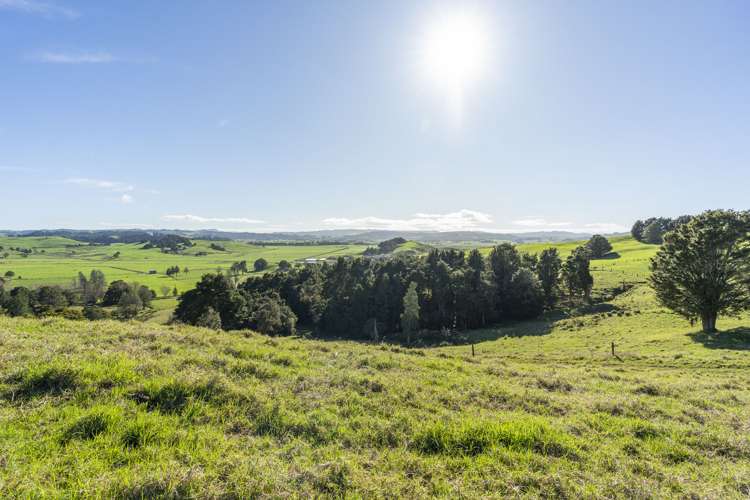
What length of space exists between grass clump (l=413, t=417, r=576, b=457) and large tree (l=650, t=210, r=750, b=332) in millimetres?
41053

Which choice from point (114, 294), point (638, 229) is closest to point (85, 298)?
point (114, 294)

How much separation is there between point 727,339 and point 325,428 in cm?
4267

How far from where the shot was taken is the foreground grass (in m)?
5.08

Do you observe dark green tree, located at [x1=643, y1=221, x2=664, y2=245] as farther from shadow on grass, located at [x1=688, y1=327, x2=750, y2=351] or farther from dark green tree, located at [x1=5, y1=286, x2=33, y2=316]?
dark green tree, located at [x1=5, y1=286, x2=33, y2=316]

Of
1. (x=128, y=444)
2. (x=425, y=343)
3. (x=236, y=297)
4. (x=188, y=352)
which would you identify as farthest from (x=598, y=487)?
(x=236, y=297)

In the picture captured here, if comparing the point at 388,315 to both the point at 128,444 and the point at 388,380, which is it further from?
Result: the point at 128,444

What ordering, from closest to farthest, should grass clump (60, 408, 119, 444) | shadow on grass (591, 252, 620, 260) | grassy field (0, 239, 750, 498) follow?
grassy field (0, 239, 750, 498) < grass clump (60, 408, 119, 444) < shadow on grass (591, 252, 620, 260)

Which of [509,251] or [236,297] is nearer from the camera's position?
[236,297]

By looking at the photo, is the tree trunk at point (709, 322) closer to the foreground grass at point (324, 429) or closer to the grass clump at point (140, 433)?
the foreground grass at point (324, 429)

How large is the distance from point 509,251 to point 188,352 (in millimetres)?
77800

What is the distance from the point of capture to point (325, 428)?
6984 mm

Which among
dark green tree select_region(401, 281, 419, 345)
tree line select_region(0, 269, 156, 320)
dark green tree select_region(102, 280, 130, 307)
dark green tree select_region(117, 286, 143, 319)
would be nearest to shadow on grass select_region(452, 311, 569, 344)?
dark green tree select_region(401, 281, 419, 345)

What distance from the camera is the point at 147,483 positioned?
14.9ft

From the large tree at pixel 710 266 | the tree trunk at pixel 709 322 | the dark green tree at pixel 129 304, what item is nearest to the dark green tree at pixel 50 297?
the dark green tree at pixel 129 304
